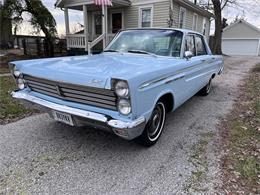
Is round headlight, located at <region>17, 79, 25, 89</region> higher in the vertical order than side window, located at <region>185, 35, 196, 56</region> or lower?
lower

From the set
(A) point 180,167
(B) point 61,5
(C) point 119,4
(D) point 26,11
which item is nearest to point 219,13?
(C) point 119,4

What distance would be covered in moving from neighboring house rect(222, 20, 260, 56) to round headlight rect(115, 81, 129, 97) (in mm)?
34077

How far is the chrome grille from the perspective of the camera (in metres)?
2.58

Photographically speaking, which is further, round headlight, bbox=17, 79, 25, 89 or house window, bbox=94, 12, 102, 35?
house window, bbox=94, 12, 102, 35

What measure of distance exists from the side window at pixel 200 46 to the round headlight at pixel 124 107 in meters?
3.18

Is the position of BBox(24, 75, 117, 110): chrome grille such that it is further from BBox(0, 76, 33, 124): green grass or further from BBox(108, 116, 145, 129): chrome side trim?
BBox(0, 76, 33, 124): green grass

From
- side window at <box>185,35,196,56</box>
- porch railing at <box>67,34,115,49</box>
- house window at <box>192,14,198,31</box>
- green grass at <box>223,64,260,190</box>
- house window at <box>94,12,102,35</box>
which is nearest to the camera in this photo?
green grass at <box>223,64,260,190</box>

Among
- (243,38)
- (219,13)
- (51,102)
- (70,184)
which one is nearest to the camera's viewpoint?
(70,184)

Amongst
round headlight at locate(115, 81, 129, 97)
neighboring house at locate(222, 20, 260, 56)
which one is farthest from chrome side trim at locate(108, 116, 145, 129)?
neighboring house at locate(222, 20, 260, 56)

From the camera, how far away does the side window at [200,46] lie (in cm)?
508

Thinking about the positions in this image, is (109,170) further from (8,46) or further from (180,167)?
(8,46)

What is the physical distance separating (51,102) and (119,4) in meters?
12.8

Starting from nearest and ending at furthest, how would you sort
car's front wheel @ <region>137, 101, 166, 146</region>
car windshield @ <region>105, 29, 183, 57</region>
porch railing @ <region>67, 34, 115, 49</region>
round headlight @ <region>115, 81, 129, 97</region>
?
round headlight @ <region>115, 81, 129, 97</region> → car's front wheel @ <region>137, 101, 166, 146</region> → car windshield @ <region>105, 29, 183, 57</region> → porch railing @ <region>67, 34, 115, 49</region>

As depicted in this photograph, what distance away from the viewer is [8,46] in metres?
20.4
